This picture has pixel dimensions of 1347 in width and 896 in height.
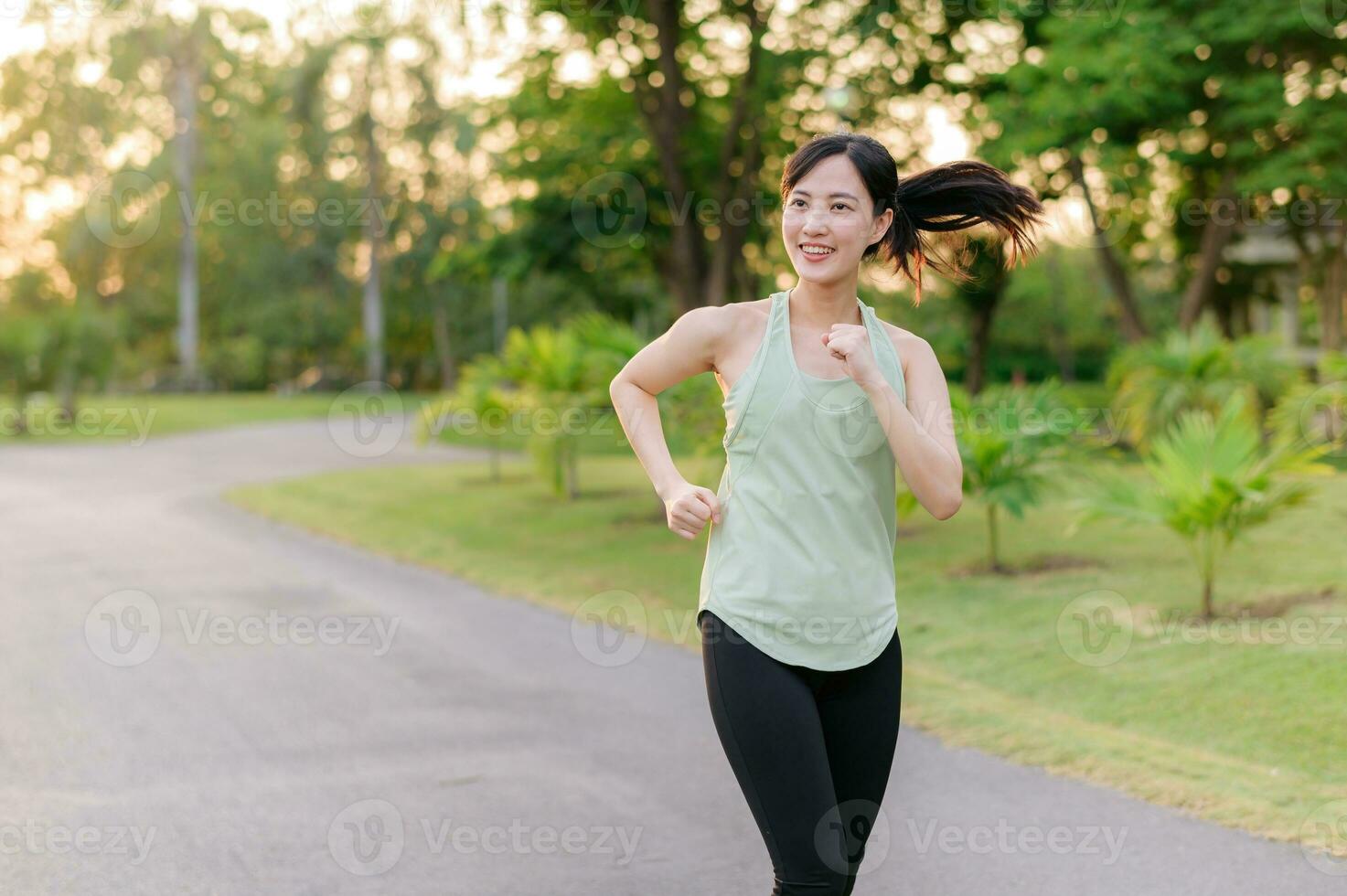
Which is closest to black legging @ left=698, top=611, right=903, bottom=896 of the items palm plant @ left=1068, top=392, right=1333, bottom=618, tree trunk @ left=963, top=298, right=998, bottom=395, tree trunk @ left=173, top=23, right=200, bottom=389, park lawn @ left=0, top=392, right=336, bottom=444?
palm plant @ left=1068, top=392, right=1333, bottom=618

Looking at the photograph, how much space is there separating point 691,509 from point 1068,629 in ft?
20.3

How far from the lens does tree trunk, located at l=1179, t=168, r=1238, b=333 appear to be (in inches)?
872

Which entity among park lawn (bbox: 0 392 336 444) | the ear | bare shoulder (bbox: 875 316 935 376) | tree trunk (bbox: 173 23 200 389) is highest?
tree trunk (bbox: 173 23 200 389)

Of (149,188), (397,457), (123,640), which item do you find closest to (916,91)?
(397,457)

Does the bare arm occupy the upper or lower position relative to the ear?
lower

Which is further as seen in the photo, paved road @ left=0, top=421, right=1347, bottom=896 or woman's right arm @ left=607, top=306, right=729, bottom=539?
paved road @ left=0, top=421, right=1347, bottom=896

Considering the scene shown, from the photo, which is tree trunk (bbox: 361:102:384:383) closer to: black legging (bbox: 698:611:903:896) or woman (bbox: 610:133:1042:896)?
woman (bbox: 610:133:1042:896)

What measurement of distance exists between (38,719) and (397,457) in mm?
18876

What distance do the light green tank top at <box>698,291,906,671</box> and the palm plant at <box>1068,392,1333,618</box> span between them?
232 inches

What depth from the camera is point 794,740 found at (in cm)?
284

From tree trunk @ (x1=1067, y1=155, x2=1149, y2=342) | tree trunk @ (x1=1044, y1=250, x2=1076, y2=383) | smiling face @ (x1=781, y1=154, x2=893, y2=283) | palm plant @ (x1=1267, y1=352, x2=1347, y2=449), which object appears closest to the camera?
smiling face @ (x1=781, y1=154, x2=893, y2=283)

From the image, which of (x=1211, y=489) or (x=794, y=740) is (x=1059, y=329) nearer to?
(x=1211, y=489)

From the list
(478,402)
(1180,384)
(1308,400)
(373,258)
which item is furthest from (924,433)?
(373,258)

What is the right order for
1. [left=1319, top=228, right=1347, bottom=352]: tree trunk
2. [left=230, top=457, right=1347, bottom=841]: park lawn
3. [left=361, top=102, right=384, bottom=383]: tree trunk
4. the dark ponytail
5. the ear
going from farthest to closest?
[left=361, top=102, right=384, bottom=383]: tree trunk → [left=1319, top=228, right=1347, bottom=352]: tree trunk → [left=230, top=457, right=1347, bottom=841]: park lawn → the dark ponytail → the ear
